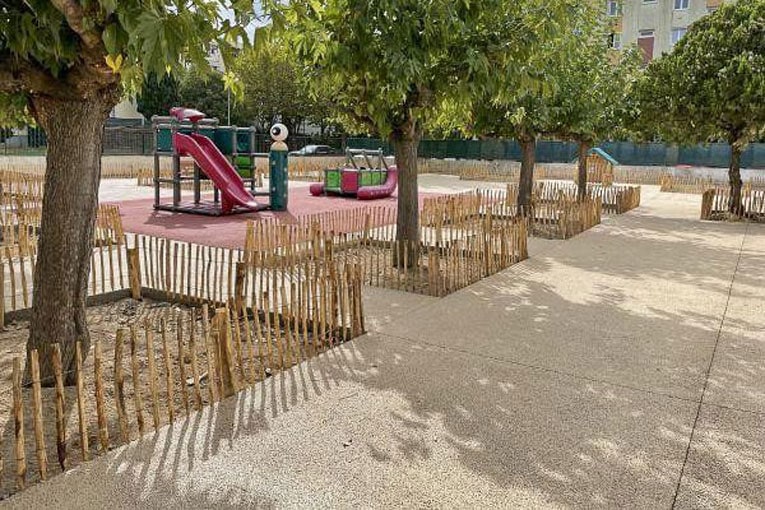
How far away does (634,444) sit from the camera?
393 centimetres

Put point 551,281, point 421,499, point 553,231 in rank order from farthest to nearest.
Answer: point 553,231
point 551,281
point 421,499

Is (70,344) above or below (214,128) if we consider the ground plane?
below

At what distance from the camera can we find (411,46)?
689 cm

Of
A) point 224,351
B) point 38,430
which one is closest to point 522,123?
point 224,351

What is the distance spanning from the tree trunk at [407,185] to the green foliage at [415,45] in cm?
56

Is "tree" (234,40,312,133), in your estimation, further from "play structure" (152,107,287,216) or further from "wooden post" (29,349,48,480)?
"wooden post" (29,349,48,480)

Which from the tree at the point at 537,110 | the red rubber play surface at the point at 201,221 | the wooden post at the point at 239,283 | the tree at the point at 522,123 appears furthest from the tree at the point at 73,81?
the tree at the point at 522,123

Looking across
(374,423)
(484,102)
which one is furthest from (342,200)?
(374,423)

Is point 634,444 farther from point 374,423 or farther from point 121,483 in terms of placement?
point 121,483

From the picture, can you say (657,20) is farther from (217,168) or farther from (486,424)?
(486,424)

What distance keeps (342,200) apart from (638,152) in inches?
1114

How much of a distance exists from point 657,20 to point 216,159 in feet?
128

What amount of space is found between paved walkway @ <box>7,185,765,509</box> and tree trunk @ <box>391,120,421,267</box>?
1.98 meters

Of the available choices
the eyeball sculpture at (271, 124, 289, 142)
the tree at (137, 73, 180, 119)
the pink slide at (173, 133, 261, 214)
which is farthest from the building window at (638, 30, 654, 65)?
the pink slide at (173, 133, 261, 214)
